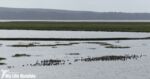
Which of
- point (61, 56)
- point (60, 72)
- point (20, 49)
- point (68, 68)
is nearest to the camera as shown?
point (60, 72)

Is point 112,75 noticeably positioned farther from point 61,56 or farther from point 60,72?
point 61,56

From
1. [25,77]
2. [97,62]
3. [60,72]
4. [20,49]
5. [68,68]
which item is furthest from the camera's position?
[20,49]

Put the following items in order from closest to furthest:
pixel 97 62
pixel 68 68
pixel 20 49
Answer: pixel 68 68 < pixel 97 62 < pixel 20 49

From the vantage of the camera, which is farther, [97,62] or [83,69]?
[97,62]

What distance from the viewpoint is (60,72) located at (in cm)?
3534

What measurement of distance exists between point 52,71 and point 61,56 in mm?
12525

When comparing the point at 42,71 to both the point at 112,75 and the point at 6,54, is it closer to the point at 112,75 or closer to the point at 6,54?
the point at 112,75

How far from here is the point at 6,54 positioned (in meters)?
50.5

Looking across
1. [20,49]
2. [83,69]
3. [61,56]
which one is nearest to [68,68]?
[83,69]

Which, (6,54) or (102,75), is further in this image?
(6,54)

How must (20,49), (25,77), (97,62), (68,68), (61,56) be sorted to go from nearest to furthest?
(25,77), (68,68), (97,62), (61,56), (20,49)

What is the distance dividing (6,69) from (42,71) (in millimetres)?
3241

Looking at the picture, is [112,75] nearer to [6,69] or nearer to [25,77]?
→ [25,77]

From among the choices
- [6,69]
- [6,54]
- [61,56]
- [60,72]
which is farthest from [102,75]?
[6,54]
